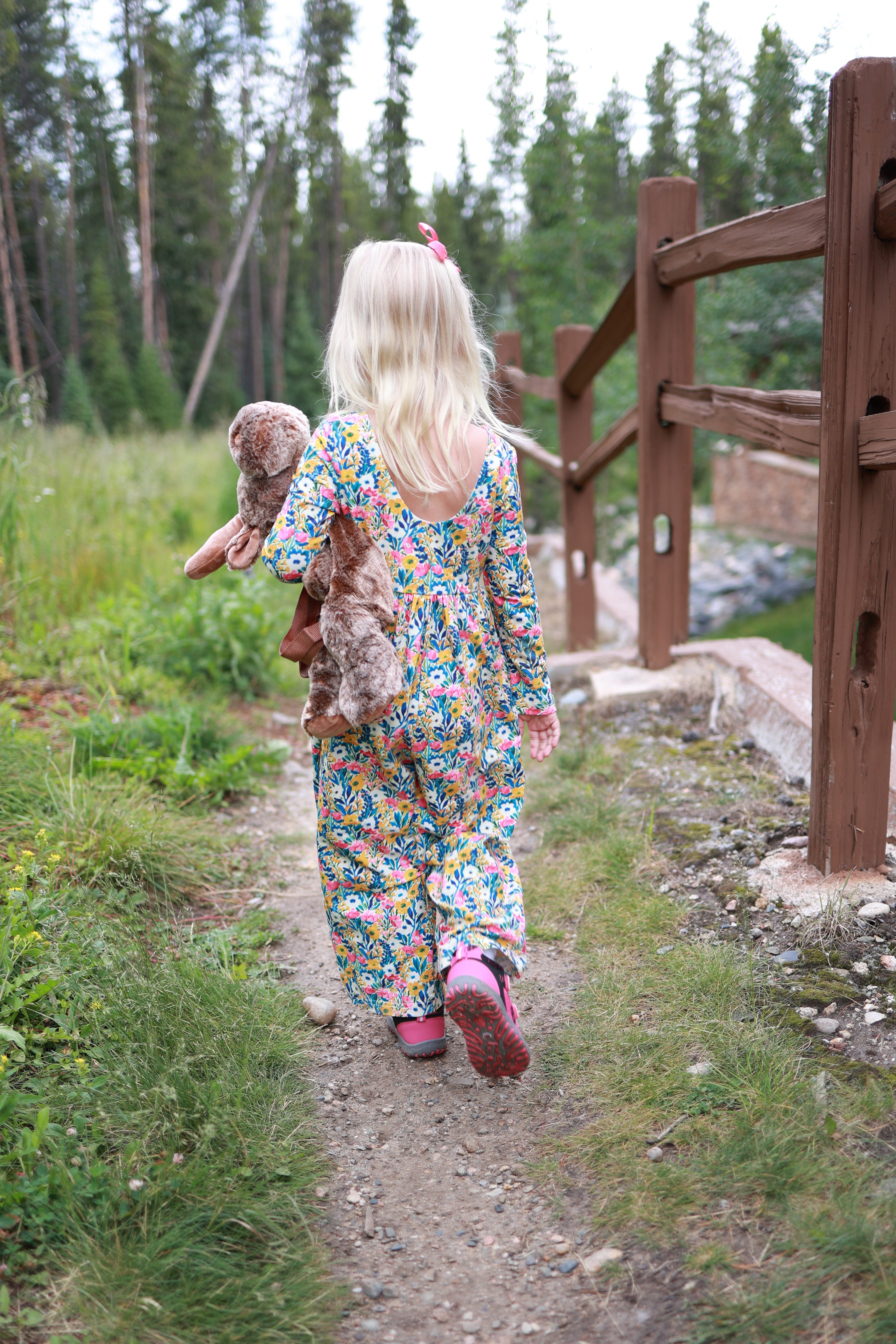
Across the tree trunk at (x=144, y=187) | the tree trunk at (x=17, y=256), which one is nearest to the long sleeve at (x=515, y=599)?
the tree trunk at (x=17, y=256)

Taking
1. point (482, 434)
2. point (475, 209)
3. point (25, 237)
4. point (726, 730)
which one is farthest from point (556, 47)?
point (475, 209)

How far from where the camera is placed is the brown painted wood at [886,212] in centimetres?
201

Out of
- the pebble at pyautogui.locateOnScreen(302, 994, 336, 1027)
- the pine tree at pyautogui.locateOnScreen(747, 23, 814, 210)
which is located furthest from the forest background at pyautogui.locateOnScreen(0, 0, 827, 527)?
the pebble at pyautogui.locateOnScreen(302, 994, 336, 1027)

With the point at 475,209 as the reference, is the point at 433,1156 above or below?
below

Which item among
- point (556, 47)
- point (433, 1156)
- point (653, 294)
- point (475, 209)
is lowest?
point (433, 1156)

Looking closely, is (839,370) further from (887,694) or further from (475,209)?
(475,209)

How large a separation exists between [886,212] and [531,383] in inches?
161

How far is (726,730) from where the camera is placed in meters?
3.57

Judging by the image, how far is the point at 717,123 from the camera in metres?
5.91

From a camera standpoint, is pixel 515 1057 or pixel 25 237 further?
pixel 25 237

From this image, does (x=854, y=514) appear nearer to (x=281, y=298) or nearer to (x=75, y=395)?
(x=75, y=395)

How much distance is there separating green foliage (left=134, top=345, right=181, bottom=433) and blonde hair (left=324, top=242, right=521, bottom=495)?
71.7 feet

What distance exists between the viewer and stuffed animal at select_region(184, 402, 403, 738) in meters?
1.82

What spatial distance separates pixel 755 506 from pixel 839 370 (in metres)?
10.4
